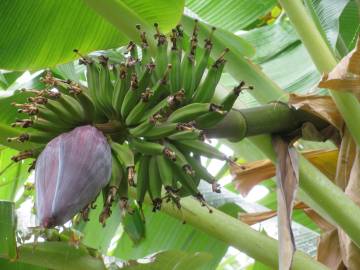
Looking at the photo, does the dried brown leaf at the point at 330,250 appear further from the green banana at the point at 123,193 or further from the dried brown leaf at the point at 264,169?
the green banana at the point at 123,193

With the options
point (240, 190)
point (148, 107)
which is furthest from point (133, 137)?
point (240, 190)

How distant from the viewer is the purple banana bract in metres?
0.69

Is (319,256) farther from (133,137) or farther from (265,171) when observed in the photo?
(133,137)

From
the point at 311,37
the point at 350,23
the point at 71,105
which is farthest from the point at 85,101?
the point at 350,23

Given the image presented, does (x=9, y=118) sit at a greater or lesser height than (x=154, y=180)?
greater

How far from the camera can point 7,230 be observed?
1.01 meters

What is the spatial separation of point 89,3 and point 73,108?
0.36m

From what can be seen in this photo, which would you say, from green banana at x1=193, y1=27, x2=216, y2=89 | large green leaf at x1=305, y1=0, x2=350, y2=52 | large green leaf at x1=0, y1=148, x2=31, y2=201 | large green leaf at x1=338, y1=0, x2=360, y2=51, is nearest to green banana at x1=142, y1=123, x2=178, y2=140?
green banana at x1=193, y1=27, x2=216, y2=89

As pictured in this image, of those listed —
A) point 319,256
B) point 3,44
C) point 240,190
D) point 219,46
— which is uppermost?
point 3,44

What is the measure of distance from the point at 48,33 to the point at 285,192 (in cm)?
64

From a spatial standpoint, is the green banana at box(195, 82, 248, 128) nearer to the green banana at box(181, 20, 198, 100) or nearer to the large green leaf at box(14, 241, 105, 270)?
the green banana at box(181, 20, 198, 100)

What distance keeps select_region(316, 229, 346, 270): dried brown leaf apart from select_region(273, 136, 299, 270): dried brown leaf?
26 cm

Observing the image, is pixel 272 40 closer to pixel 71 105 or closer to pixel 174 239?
pixel 174 239

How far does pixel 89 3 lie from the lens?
109 centimetres
